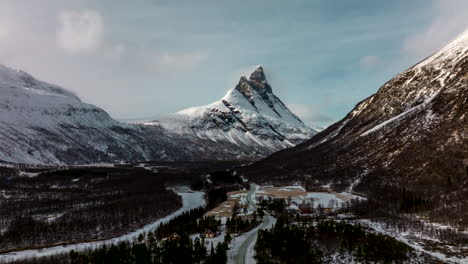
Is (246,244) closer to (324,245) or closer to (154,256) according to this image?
(324,245)

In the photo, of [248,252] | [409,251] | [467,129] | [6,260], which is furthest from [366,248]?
[467,129]

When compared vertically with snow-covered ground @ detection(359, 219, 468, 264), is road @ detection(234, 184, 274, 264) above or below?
below

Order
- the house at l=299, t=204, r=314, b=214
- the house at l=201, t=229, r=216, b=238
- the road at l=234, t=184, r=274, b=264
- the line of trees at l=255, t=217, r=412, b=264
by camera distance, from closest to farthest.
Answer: the line of trees at l=255, t=217, r=412, b=264 → the road at l=234, t=184, r=274, b=264 → the house at l=201, t=229, r=216, b=238 → the house at l=299, t=204, r=314, b=214

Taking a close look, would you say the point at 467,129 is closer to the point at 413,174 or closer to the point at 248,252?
the point at 413,174

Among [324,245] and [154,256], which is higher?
[324,245]

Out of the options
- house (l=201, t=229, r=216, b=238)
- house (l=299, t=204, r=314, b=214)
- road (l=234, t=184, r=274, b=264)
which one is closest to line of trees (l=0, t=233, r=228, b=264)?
road (l=234, t=184, r=274, b=264)

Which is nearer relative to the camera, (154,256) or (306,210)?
(154,256)

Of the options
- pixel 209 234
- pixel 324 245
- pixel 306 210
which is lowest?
pixel 209 234

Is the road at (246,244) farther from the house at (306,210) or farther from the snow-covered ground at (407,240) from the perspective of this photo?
the snow-covered ground at (407,240)

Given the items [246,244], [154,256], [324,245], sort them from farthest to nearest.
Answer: [246,244], [324,245], [154,256]

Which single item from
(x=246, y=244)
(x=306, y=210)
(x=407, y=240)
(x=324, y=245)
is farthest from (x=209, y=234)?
(x=407, y=240)

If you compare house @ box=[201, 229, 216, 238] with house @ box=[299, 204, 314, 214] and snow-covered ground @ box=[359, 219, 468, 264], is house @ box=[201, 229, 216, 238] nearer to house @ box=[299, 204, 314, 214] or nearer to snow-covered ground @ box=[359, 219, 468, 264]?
house @ box=[299, 204, 314, 214]
